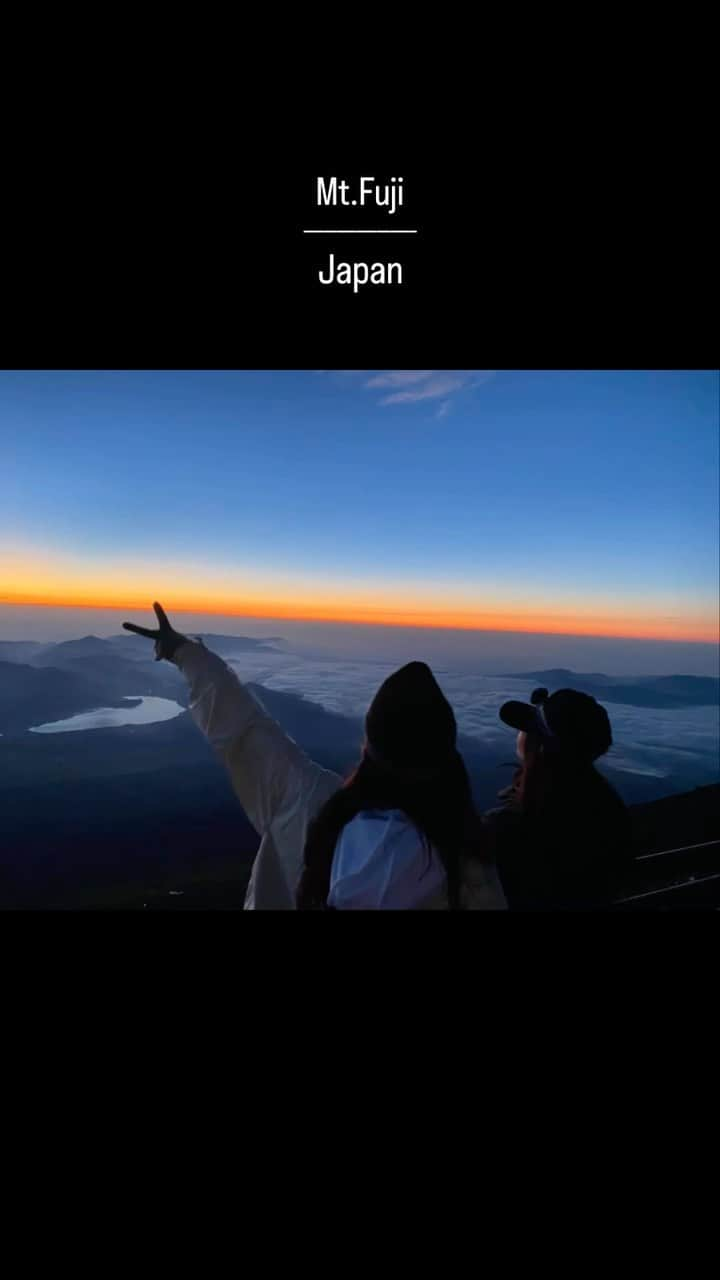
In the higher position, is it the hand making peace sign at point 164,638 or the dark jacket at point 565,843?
the hand making peace sign at point 164,638

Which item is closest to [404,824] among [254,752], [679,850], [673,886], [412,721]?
[412,721]

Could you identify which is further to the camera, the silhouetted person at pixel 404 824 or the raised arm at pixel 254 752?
the raised arm at pixel 254 752

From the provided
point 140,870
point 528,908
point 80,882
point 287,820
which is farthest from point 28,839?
point 528,908

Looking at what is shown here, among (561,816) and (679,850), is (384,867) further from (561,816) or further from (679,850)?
(679,850)

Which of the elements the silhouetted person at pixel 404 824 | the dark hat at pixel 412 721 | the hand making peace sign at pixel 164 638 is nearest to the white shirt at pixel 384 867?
the silhouetted person at pixel 404 824

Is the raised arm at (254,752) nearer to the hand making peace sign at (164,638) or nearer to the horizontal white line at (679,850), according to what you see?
the hand making peace sign at (164,638)

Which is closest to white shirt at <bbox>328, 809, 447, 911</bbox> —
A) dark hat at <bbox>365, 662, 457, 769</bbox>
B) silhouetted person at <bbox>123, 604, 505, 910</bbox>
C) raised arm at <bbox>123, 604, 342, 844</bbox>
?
silhouetted person at <bbox>123, 604, 505, 910</bbox>
